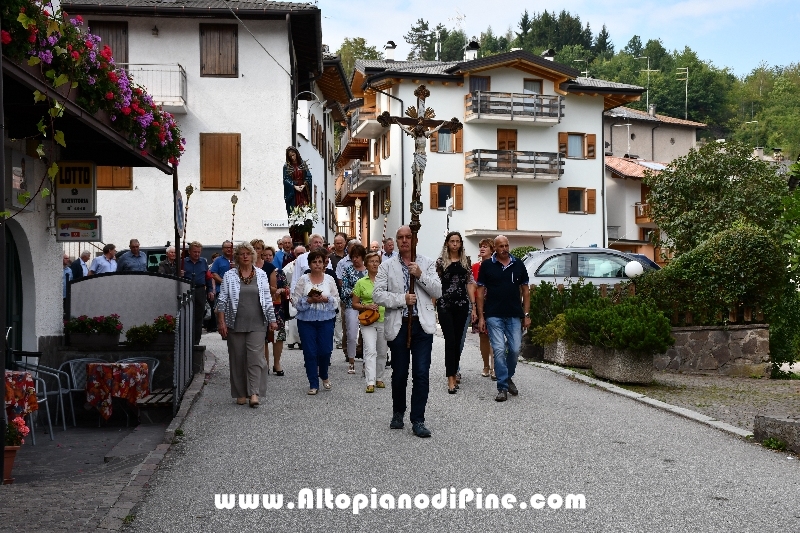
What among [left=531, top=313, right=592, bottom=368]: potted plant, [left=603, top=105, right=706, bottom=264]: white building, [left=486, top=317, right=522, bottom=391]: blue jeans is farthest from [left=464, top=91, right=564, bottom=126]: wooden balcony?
[left=486, top=317, right=522, bottom=391]: blue jeans

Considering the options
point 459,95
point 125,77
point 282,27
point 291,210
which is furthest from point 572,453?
point 459,95

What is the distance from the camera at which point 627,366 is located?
1401 centimetres

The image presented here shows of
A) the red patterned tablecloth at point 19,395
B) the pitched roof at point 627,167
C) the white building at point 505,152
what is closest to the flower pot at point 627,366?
the red patterned tablecloth at point 19,395

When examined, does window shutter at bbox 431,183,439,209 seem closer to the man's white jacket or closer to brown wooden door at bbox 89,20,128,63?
brown wooden door at bbox 89,20,128,63

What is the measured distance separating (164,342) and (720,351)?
31.4 feet

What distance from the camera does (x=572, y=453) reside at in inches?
340

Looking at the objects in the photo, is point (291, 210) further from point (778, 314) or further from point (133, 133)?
point (778, 314)

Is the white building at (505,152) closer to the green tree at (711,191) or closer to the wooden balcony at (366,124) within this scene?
the wooden balcony at (366,124)

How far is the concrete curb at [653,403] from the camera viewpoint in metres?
10.1

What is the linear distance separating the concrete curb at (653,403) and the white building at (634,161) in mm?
39115

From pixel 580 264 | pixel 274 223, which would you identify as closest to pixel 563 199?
pixel 274 223

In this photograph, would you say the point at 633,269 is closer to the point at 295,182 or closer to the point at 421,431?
the point at 295,182

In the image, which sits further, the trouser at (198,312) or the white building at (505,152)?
the white building at (505,152)

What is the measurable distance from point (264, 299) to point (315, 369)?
118cm
